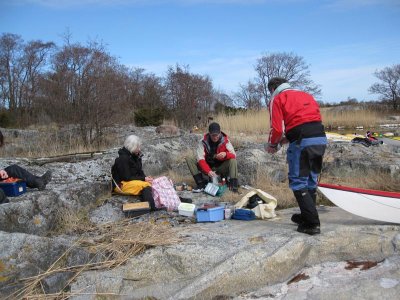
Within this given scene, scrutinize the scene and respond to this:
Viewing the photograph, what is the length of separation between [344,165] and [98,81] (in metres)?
6.88

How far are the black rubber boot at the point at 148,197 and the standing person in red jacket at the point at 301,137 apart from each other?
199cm

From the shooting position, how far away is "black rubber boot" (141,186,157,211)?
5.36 meters

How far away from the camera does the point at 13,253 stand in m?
3.56

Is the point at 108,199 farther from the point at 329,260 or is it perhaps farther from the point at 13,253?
the point at 329,260

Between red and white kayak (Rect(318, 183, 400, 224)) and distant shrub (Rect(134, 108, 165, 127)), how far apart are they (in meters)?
14.0

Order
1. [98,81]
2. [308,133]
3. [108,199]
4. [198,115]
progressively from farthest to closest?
[198,115], [98,81], [108,199], [308,133]

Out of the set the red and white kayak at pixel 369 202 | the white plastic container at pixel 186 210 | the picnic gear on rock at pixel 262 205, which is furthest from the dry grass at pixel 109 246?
the red and white kayak at pixel 369 202

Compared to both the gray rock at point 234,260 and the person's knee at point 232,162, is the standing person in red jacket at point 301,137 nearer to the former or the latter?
the gray rock at point 234,260

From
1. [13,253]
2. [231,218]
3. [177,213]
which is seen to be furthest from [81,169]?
[13,253]

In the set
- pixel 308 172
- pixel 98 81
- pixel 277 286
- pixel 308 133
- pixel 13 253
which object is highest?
pixel 98 81

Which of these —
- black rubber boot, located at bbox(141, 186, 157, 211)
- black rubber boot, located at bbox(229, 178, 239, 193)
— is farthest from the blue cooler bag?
black rubber boot, located at bbox(229, 178, 239, 193)

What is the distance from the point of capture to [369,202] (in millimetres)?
4242

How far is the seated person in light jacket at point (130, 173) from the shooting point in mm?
5672

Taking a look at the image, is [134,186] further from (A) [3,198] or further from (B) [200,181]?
(A) [3,198]
